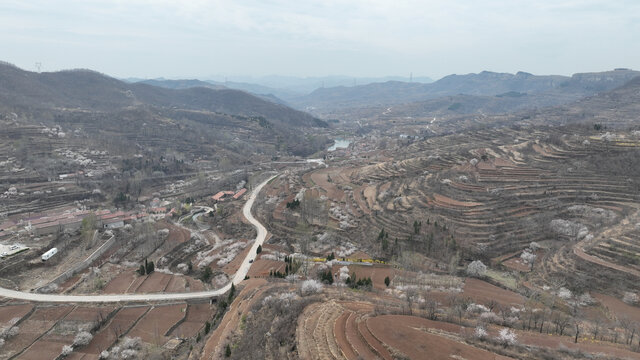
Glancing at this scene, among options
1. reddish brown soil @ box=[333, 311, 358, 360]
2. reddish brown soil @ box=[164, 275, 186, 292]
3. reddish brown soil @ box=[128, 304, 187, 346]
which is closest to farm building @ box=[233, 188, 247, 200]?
reddish brown soil @ box=[164, 275, 186, 292]

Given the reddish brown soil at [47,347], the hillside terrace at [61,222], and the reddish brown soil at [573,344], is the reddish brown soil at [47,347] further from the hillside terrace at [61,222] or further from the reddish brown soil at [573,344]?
the reddish brown soil at [573,344]

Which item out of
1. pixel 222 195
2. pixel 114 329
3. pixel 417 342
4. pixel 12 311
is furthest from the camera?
pixel 222 195

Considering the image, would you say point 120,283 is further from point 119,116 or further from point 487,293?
point 119,116

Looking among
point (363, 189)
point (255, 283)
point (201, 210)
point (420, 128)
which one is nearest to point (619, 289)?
point (255, 283)

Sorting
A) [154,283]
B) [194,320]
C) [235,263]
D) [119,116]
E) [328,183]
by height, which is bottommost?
[194,320]

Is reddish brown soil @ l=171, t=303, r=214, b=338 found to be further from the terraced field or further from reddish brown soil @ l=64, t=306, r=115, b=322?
the terraced field

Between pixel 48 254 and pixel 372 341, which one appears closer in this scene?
pixel 372 341

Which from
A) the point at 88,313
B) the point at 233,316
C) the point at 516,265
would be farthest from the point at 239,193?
the point at 516,265
